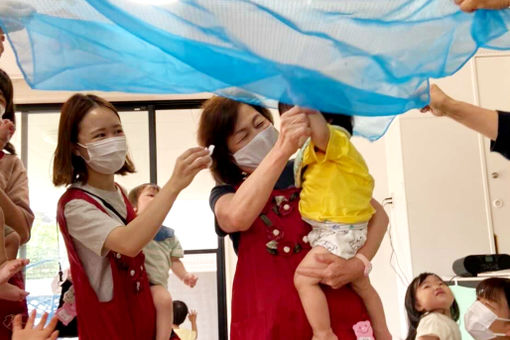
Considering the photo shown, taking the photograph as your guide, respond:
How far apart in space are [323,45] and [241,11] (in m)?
0.20

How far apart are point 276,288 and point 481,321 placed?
6.81ft

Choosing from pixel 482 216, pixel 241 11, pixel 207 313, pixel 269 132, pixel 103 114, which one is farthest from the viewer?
pixel 207 313

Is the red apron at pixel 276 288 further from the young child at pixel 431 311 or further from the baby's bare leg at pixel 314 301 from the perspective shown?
the young child at pixel 431 311

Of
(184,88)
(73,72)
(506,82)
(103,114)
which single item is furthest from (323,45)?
(506,82)

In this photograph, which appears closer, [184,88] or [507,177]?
[184,88]

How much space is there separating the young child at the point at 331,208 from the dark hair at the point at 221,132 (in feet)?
0.54

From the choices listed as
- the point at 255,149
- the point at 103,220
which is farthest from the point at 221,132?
the point at 103,220

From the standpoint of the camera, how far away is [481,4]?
1339 mm

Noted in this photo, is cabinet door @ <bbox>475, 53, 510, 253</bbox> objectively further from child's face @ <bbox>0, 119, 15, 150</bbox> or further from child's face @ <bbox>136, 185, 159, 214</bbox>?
child's face @ <bbox>0, 119, 15, 150</bbox>

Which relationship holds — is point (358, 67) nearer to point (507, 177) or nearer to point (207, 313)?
point (507, 177)

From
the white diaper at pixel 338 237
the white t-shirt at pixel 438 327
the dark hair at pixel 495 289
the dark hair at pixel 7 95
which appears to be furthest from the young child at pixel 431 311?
the dark hair at pixel 7 95

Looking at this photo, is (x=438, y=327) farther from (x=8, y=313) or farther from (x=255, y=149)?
(x=8, y=313)

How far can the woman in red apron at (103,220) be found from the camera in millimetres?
1498

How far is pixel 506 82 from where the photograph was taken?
507 centimetres
